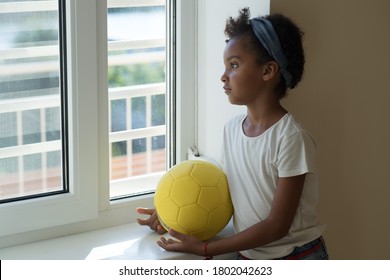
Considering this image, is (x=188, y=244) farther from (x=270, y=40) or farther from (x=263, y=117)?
(x=270, y=40)

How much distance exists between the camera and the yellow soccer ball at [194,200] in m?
1.63

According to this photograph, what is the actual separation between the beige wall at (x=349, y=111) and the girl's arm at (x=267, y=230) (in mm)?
306

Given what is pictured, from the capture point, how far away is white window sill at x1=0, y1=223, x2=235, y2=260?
168 centimetres

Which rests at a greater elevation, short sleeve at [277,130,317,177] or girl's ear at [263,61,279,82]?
girl's ear at [263,61,279,82]

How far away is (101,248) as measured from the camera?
5.69 ft

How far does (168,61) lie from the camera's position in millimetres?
1947

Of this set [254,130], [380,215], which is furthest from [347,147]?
[254,130]

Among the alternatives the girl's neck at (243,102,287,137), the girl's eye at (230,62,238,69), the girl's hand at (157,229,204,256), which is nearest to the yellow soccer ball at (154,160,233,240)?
the girl's hand at (157,229,204,256)

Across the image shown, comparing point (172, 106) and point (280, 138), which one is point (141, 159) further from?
point (280, 138)

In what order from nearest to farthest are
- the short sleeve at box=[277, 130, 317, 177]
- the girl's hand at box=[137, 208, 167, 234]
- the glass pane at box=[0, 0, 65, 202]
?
the short sleeve at box=[277, 130, 317, 177] < the glass pane at box=[0, 0, 65, 202] < the girl's hand at box=[137, 208, 167, 234]

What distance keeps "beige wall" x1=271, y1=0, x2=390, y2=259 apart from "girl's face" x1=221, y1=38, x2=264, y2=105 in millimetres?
185

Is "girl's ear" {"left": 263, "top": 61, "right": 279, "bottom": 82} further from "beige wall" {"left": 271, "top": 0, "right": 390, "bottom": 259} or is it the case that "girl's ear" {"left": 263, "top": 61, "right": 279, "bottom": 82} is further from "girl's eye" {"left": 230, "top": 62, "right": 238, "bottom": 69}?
"beige wall" {"left": 271, "top": 0, "right": 390, "bottom": 259}

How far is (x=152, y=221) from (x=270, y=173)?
0.35 meters

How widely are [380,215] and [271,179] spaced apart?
605mm
